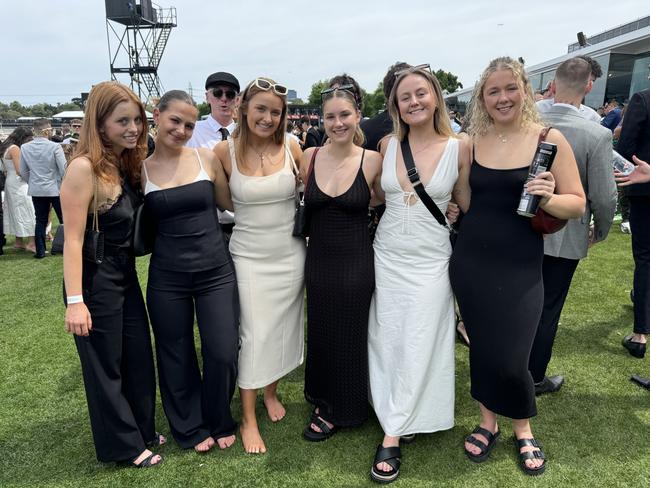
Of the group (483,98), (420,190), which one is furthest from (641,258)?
(420,190)

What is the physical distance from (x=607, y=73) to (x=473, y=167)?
770 inches

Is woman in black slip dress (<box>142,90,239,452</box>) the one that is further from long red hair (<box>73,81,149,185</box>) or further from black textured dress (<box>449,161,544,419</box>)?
black textured dress (<box>449,161,544,419</box>)

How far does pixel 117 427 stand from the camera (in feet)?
8.50

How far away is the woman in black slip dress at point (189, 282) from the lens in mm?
2514

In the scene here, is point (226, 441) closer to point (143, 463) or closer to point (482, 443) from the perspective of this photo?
point (143, 463)

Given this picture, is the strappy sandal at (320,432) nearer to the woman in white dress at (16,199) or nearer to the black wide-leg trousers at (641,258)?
the black wide-leg trousers at (641,258)

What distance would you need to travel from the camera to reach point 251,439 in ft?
9.34

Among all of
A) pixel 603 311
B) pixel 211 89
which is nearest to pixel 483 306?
pixel 211 89

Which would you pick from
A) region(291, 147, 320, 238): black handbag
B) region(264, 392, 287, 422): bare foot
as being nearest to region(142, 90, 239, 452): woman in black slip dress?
region(264, 392, 287, 422): bare foot

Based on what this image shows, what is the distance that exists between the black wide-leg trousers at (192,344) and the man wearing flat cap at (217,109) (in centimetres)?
151

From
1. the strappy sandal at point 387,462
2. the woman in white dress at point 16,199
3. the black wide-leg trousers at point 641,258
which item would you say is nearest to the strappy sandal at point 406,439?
the strappy sandal at point 387,462

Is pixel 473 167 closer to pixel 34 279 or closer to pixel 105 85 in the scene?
pixel 105 85

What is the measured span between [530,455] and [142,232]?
2606mm

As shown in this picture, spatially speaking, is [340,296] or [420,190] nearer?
[420,190]
